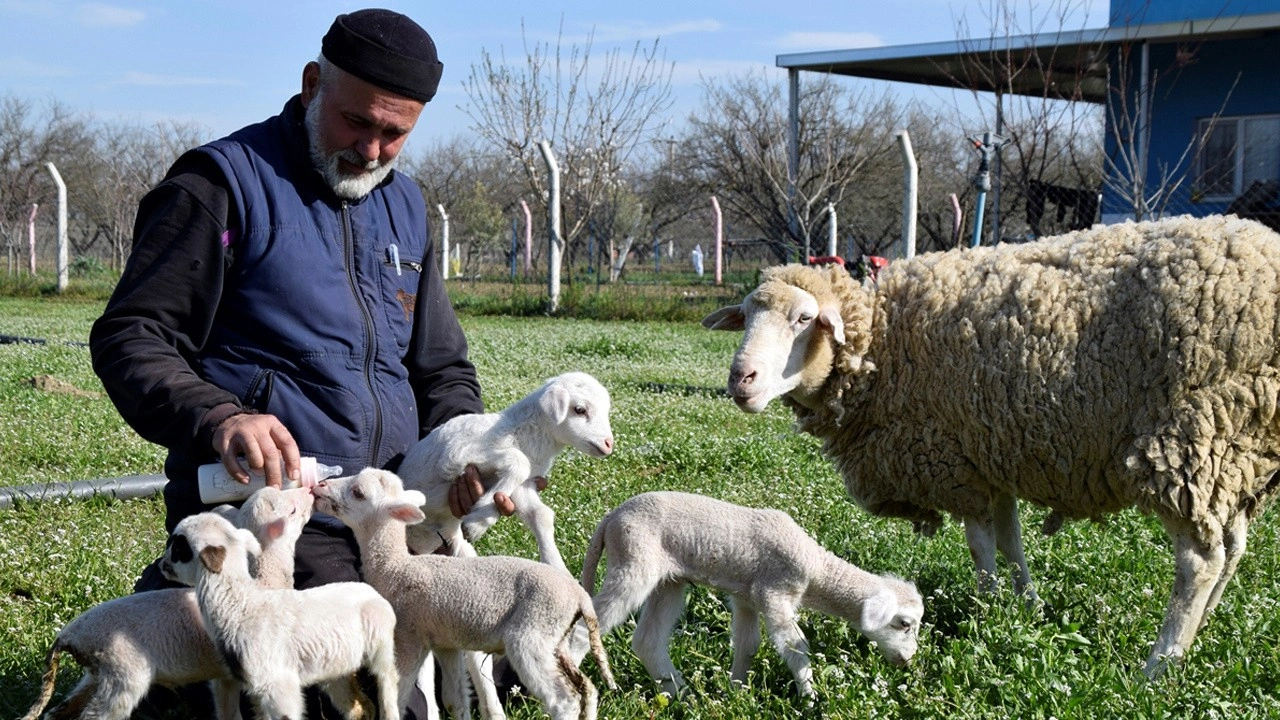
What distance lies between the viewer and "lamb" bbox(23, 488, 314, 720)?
2766mm

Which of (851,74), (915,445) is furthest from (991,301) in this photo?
(851,74)

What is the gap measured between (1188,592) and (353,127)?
8.92 feet

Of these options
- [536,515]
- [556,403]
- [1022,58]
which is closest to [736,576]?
[536,515]

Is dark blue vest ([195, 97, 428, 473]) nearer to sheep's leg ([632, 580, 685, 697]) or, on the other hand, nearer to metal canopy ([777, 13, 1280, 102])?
sheep's leg ([632, 580, 685, 697])

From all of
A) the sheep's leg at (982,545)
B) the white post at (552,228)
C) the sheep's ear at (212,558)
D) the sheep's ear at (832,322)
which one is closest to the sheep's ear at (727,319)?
the sheep's ear at (832,322)

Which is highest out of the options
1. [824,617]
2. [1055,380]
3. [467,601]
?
[1055,380]

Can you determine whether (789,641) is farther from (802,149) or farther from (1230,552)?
(802,149)

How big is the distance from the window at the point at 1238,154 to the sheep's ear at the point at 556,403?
1857 cm

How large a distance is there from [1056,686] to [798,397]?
4.95ft

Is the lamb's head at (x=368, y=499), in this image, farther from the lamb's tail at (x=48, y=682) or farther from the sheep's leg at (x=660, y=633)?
the sheep's leg at (x=660, y=633)

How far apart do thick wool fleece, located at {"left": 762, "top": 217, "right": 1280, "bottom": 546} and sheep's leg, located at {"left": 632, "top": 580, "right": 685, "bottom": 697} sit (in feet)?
4.07

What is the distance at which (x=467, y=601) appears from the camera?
289 centimetres

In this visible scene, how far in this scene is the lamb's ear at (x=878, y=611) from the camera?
3.32m

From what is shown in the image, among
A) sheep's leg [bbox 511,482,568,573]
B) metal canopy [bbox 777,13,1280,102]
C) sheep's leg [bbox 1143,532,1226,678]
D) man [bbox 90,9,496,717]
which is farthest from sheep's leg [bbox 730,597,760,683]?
metal canopy [bbox 777,13,1280,102]
